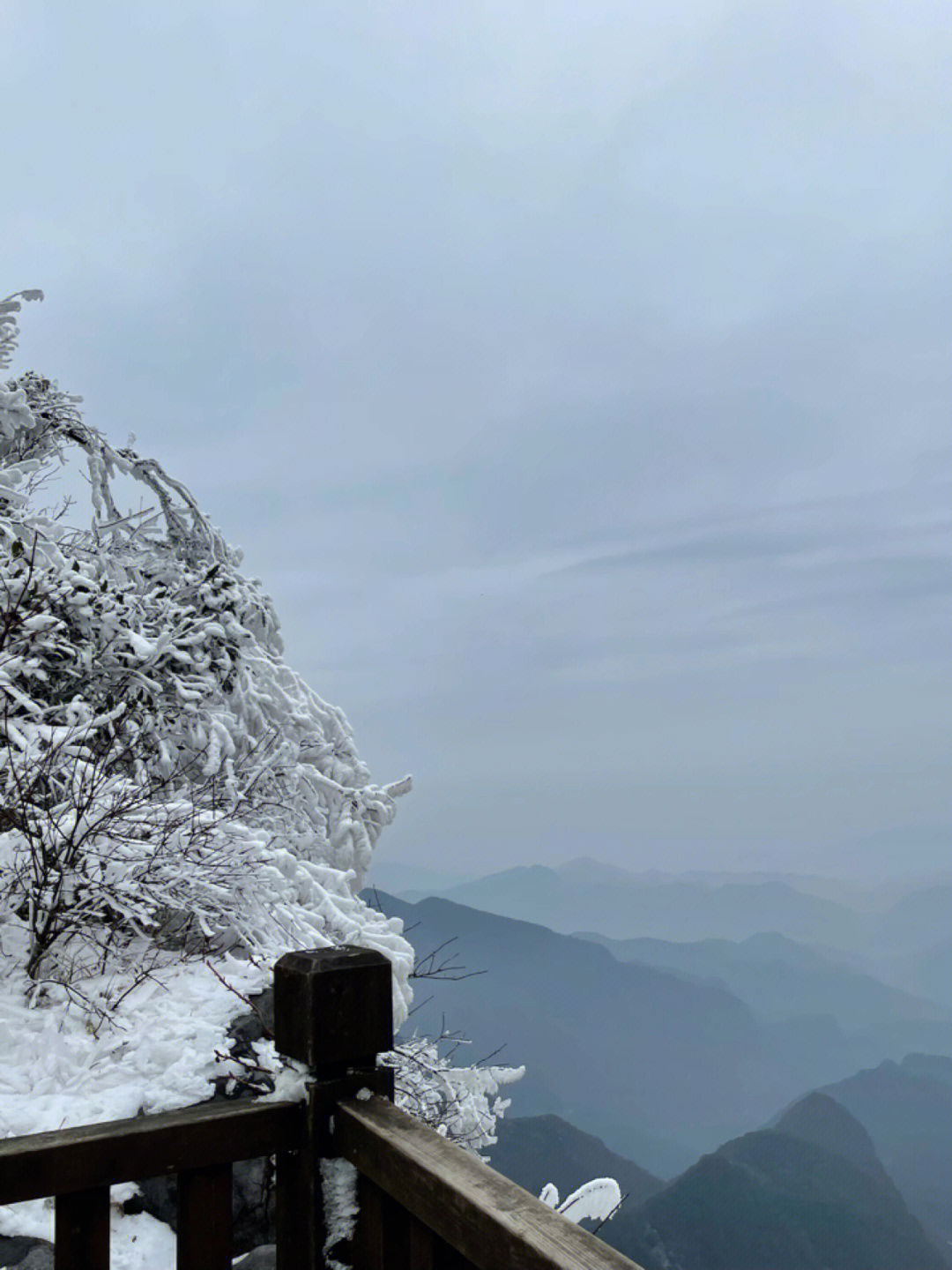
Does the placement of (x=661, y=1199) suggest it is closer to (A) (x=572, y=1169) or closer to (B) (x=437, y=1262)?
(A) (x=572, y=1169)

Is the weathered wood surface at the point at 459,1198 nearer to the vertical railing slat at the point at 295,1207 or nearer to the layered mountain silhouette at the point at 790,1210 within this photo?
the vertical railing slat at the point at 295,1207

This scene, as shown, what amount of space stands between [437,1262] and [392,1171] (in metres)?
0.17

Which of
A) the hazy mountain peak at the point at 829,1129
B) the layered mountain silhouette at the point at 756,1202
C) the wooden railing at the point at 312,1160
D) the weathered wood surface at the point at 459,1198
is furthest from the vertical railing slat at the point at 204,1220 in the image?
the hazy mountain peak at the point at 829,1129

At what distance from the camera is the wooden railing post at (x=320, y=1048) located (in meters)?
2.00

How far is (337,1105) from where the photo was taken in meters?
2.00

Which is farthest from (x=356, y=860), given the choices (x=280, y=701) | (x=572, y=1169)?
(x=572, y=1169)

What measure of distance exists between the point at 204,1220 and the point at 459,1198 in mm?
709

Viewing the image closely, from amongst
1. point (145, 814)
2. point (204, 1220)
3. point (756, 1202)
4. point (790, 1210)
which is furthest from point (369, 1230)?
point (790, 1210)

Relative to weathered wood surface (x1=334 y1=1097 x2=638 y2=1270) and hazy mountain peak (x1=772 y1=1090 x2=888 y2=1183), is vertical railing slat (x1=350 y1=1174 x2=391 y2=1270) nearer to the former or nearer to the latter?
weathered wood surface (x1=334 y1=1097 x2=638 y2=1270)

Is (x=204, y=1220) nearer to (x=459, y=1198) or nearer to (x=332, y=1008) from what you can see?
(x=332, y=1008)

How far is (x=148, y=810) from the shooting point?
5.37m

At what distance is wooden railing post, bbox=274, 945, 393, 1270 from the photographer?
2.00m

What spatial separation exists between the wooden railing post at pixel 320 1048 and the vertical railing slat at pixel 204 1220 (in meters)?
0.12

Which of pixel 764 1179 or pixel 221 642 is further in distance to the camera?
pixel 764 1179
